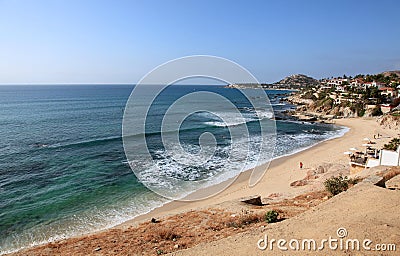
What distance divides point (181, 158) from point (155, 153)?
2903mm

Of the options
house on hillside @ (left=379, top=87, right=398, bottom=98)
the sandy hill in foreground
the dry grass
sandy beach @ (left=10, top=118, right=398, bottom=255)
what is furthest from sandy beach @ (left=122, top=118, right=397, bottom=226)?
house on hillside @ (left=379, top=87, right=398, bottom=98)

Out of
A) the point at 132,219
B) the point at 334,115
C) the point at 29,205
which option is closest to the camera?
the point at 132,219

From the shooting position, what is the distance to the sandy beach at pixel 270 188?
379 inches

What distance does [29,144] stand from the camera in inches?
1105

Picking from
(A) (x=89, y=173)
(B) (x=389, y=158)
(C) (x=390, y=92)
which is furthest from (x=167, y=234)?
(C) (x=390, y=92)

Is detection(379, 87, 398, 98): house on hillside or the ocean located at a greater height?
detection(379, 87, 398, 98): house on hillside

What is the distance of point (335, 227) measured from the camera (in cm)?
636

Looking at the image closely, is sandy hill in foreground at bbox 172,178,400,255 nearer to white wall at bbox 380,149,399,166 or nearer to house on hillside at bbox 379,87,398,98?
white wall at bbox 380,149,399,166

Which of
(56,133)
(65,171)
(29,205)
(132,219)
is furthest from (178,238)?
(56,133)

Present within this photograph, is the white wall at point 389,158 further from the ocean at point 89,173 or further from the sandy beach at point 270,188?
the ocean at point 89,173

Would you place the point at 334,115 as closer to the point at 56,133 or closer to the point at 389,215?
the point at 56,133

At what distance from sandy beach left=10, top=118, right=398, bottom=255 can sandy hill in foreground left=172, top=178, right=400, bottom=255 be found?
1216 millimetres

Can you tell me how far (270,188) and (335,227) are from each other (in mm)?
11344

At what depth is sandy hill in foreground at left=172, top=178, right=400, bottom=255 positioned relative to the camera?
5.80 meters
